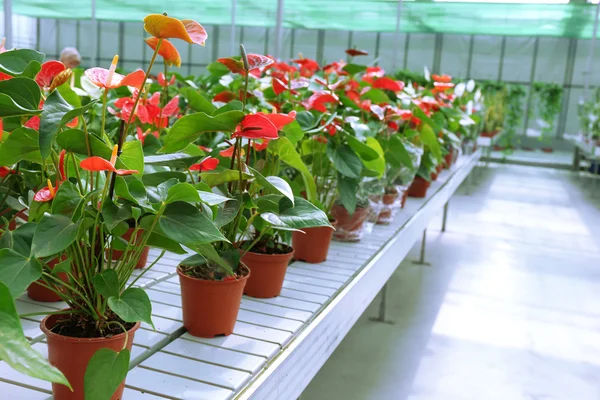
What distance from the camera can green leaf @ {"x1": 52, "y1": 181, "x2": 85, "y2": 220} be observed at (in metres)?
0.97

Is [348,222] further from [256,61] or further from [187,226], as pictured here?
[187,226]

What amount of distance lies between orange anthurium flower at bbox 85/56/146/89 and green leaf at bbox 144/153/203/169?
18 cm

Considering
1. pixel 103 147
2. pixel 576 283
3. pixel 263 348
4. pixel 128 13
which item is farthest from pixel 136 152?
pixel 128 13

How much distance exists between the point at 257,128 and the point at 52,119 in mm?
381

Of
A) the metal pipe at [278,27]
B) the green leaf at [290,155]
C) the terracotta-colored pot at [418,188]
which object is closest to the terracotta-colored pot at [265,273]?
the green leaf at [290,155]

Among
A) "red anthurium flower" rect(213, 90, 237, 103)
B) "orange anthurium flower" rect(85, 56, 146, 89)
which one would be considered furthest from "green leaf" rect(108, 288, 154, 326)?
"red anthurium flower" rect(213, 90, 237, 103)

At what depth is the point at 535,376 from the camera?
2639 millimetres

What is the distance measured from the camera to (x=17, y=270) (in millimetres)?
841

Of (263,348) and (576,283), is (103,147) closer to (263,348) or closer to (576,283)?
(263,348)

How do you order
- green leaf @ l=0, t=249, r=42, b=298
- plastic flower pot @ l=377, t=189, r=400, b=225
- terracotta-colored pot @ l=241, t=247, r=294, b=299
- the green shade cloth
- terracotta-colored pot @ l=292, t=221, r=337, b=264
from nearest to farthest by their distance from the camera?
green leaf @ l=0, t=249, r=42, b=298 < terracotta-colored pot @ l=241, t=247, r=294, b=299 < terracotta-colored pot @ l=292, t=221, r=337, b=264 < plastic flower pot @ l=377, t=189, r=400, b=225 < the green shade cloth

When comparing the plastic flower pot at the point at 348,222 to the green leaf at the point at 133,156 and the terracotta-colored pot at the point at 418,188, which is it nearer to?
the terracotta-colored pot at the point at 418,188

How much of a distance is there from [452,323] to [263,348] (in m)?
2.10

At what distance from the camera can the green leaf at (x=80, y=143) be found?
0.93 metres

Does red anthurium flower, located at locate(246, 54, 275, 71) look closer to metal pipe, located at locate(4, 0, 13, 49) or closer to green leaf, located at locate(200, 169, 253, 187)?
green leaf, located at locate(200, 169, 253, 187)
